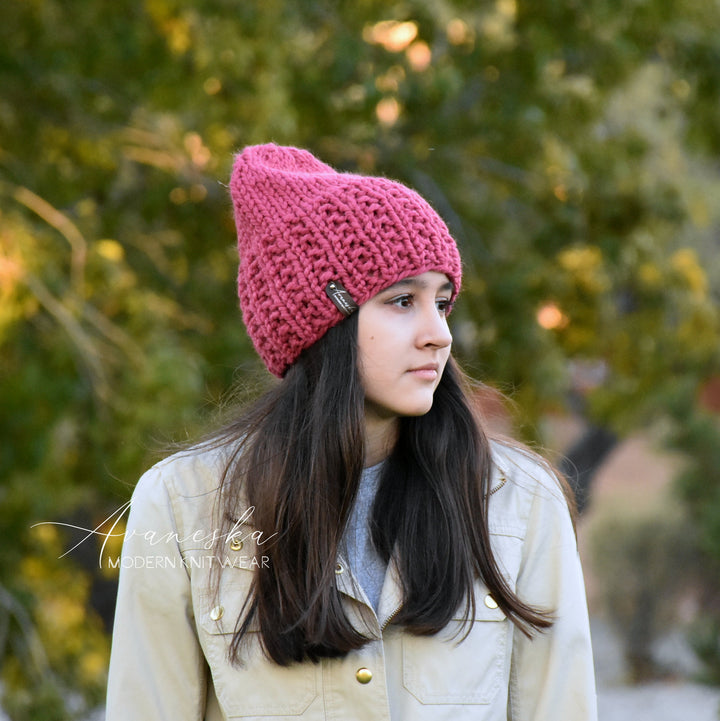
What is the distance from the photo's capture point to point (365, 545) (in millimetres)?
2369

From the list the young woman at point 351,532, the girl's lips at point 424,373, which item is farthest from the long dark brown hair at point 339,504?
the girl's lips at point 424,373

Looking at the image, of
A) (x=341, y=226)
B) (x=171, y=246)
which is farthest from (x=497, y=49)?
(x=341, y=226)

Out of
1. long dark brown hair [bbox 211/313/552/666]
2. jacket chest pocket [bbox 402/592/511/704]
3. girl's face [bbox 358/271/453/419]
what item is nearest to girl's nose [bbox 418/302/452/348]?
girl's face [bbox 358/271/453/419]

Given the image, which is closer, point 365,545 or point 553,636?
point 553,636

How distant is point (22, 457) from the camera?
479 cm

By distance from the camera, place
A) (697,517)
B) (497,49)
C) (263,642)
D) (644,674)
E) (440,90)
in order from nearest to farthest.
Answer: (263,642)
(440,90)
(497,49)
(697,517)
(644,674)

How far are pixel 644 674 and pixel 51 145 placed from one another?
789cm

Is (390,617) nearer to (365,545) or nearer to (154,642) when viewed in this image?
(365,545)

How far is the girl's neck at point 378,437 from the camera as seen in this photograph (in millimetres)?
2432

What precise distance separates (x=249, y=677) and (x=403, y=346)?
0.73 meters

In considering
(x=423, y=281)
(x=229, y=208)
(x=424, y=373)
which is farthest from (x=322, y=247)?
(x=229, y=208)

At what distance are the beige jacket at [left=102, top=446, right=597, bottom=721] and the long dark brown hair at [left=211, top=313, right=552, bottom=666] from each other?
35 millimetres

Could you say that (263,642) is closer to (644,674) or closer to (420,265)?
(420,265)

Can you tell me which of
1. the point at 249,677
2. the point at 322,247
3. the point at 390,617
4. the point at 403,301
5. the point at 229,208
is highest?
the point at 229,208
